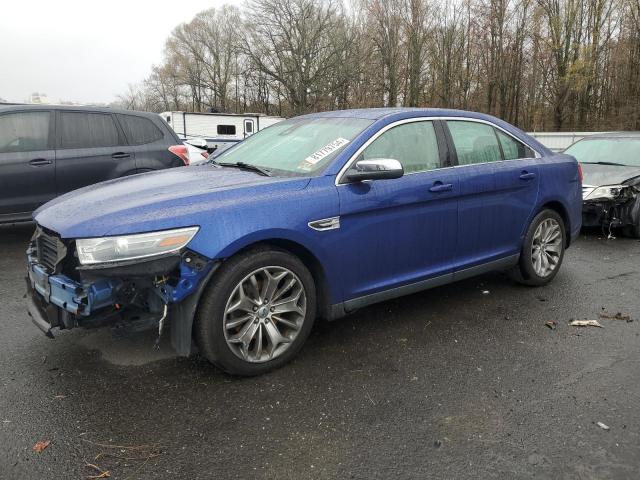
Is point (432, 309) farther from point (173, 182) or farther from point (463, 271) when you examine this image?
point (173, 182)

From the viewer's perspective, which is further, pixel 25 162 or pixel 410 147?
pixel 25 162

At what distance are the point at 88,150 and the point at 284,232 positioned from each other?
460 centimetres

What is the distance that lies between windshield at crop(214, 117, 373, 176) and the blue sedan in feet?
0.05

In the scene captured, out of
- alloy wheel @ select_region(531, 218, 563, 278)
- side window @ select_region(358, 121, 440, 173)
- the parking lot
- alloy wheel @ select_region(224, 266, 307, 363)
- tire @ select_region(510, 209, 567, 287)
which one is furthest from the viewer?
alloy wheel @ select_region(531, 218, 563, 278)

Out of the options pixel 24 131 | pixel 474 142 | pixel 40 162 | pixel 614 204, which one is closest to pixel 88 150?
pixel 40 162

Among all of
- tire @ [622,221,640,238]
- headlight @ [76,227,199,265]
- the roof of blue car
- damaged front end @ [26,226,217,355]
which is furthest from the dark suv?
tire @ [622,221,640,238]

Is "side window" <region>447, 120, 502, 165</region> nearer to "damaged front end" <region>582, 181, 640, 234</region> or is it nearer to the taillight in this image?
"damaged front end" <region>582, 181, 640, 234</region>

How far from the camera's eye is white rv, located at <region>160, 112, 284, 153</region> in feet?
86.7

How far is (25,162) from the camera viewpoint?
6215 millimetres

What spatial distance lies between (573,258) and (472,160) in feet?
9.64

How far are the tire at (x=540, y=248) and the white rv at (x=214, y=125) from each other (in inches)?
882

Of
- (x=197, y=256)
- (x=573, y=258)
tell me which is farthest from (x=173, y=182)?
(x=573, y=258)

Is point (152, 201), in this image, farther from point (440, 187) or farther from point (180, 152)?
point (180, 152)

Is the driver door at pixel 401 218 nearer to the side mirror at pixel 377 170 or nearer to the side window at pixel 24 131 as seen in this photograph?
the side mirror at pixel 377 170
